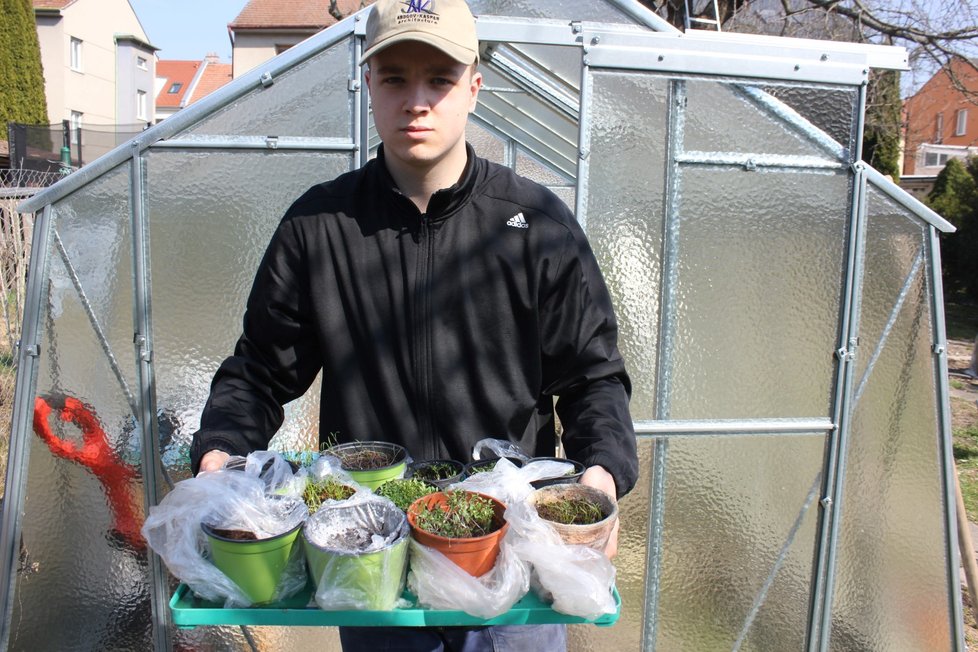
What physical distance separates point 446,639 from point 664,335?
1.59 m

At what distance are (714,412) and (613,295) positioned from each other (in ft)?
2.02

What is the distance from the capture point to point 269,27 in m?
28.3

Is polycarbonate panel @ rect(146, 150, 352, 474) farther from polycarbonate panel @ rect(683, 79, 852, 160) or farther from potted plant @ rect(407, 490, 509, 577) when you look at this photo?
potted plant @ rect(407, 490, 509, 577)

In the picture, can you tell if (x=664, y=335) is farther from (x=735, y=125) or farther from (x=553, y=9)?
(x=553, y=9)

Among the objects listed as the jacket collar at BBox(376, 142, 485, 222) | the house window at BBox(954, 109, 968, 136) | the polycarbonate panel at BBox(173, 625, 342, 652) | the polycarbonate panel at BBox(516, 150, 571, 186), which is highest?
the house window at BBox(954, 109, 968, 136)

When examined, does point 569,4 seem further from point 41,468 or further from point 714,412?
point 41,468

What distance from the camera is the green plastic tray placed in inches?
51.0

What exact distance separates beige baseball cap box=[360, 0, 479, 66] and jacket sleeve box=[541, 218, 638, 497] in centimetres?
51

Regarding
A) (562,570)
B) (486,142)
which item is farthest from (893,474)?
(486,142)

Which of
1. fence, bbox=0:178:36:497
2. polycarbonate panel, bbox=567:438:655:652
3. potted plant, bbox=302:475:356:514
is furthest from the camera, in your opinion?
fence, bbox=0:178:36:497

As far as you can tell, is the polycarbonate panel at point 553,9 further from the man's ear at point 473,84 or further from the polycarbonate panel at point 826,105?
the man's ear at point 473,84

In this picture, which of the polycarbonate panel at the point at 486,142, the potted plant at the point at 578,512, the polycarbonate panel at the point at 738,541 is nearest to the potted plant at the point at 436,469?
the potted plant at the point at 578,512

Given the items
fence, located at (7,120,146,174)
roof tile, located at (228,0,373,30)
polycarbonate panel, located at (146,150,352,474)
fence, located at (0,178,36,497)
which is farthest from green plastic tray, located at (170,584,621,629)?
roof tile, located at (228,0,373,30)

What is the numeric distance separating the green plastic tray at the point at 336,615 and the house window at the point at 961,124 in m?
40.3
